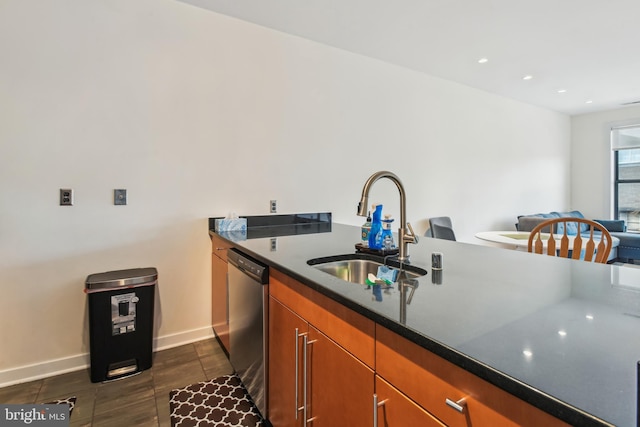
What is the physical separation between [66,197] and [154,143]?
2.20ft

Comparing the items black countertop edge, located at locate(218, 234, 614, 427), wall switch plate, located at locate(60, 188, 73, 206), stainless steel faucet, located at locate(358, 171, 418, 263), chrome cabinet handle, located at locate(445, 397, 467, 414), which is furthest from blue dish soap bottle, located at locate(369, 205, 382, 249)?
wall switch plate, located at locate(60, 188, 73, 206)

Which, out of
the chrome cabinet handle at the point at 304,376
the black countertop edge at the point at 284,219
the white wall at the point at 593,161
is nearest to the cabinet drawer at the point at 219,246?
the black countertop edge at the point at 284,219

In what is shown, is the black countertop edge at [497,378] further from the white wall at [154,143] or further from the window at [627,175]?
the window at [627,175]

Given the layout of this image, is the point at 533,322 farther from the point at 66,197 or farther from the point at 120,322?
the point at 66,197

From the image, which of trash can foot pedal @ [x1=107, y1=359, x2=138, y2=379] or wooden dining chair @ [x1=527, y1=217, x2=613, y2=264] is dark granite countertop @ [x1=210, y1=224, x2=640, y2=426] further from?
trash can foot pedal @ [x1=107, y1=359, x2=138, y2=379]

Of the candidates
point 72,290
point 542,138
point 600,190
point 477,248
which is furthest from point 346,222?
point 600,190

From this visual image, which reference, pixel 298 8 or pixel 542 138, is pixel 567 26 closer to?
pixel 298 8

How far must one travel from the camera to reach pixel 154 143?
2.49 m

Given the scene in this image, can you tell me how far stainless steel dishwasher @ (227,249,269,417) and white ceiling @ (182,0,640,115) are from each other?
2048 millimetres

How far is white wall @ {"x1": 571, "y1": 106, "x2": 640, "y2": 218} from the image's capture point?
6.03 metres

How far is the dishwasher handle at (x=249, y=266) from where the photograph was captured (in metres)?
1.62

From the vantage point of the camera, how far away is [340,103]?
3.40 meters

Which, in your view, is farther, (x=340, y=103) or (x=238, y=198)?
(x=340, y=103)

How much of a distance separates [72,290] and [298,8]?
2.65m
